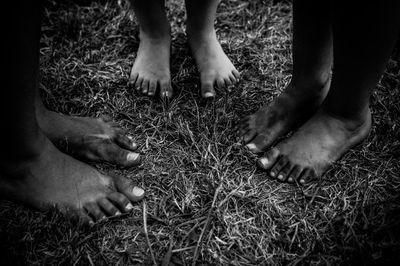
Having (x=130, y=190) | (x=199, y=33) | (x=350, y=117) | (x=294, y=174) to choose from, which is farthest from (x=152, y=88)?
(x=350, y=117)

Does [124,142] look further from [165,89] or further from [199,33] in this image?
[199,33]

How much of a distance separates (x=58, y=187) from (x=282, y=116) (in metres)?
0.93

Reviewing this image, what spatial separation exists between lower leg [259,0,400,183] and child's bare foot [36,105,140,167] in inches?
22.8

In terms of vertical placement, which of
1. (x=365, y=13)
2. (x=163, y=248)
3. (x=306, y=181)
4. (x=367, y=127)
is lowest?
(x=163, y=248)

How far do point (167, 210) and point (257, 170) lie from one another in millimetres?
404

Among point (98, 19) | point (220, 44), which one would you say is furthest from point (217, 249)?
point (98, 19)

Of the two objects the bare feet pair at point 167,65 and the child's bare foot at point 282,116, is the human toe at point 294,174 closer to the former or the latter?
the child's bare foot at point 282,116

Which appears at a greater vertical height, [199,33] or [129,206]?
[199,33]

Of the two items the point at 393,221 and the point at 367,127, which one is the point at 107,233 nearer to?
the point at 393,221

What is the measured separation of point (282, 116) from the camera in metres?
1.51

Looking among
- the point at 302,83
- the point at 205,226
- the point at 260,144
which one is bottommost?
the point at 205,226

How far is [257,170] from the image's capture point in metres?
1.47

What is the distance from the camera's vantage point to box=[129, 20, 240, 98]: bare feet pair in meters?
1.72

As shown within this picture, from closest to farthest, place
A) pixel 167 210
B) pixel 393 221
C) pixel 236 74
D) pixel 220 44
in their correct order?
1. pixel 393 221
2. pixel 167 210
3. pixel 236 74
4. pixel 220 44
